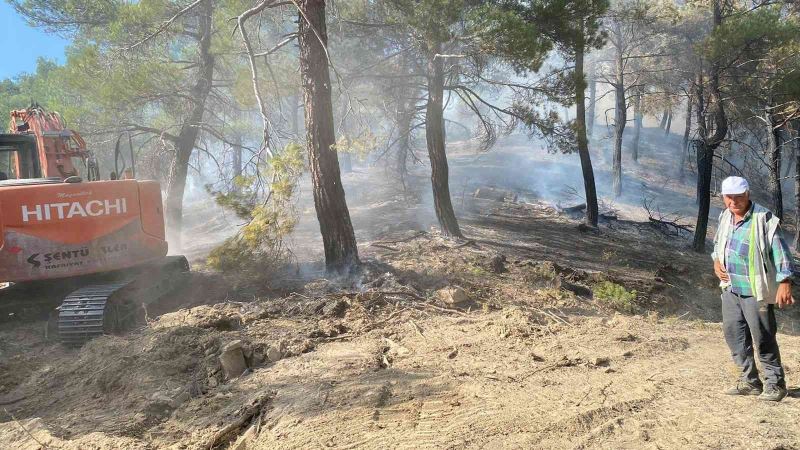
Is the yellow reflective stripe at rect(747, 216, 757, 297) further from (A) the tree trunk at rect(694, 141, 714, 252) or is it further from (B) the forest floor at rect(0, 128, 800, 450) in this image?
(A) the tree trunk at rect(694, 141, 714, 252)

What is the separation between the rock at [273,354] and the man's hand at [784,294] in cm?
424

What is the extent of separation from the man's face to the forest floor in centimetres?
145

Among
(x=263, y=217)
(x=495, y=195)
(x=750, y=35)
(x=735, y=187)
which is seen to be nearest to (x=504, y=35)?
(x=263, y=217)

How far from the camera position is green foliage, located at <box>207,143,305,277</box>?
7652 millimetres

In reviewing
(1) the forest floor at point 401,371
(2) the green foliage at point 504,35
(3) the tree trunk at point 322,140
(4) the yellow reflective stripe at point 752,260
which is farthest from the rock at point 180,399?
(2) the green foliage at point 504,35

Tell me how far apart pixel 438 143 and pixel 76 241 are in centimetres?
726

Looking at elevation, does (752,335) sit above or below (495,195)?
below

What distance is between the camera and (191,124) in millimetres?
12977

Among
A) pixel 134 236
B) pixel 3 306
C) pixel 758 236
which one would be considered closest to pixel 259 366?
pixel 134 236

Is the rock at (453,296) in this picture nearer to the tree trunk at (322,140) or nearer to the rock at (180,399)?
the tree trunk at (322,140)

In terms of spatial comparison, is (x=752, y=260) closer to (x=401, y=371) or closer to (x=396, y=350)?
(x=401, y=371)

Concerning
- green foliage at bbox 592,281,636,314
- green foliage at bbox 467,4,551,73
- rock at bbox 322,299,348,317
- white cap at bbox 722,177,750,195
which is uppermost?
green foliage at bbox 467,4,551,73

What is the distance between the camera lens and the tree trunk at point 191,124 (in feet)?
43.5

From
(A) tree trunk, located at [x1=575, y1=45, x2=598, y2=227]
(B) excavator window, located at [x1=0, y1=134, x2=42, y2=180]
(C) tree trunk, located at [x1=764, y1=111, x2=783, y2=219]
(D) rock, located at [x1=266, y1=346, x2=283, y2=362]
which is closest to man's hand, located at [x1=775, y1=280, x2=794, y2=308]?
(D) rock, located at [x1=266, y1=346, x2=283, y2=362]
